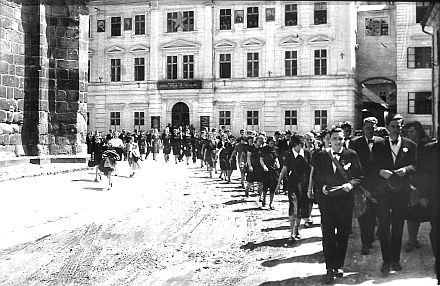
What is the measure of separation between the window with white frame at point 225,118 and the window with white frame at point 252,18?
5.67 metres

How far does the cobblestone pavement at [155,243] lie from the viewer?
6.26 metres

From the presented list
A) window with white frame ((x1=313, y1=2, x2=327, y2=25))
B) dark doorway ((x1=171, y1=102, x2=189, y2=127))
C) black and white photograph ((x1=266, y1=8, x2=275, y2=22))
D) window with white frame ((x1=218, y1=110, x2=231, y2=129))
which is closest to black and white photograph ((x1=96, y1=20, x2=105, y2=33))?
dark doorway ((x1=171, y1=102, x2=189, y2=127))

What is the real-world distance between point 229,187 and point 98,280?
985cm

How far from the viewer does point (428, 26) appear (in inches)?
229

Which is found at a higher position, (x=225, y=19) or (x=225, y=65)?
(x=225, y=19)

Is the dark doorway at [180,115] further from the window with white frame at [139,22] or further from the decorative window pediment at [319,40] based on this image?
the decorative window pediment at [319,40]

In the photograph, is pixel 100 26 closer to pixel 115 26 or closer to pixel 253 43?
pixel 115 26

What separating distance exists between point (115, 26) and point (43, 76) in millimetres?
15985

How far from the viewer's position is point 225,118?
3241cm

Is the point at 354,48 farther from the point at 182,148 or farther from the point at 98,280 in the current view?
the point at 98,280

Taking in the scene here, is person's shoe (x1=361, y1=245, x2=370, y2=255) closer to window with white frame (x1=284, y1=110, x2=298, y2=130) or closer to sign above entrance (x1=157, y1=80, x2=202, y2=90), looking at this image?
window with white frame (x1=284, y1=110, x2=298, y2=130)

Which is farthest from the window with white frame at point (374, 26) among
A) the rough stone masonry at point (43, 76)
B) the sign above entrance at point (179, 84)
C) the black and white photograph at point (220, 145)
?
the rough stone masonry at point (43, 76)

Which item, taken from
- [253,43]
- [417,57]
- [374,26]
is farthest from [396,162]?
[374,26]

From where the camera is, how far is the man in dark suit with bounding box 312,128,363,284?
5.90m
